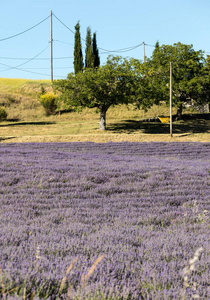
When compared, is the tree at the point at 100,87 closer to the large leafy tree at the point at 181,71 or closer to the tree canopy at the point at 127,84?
the tree canopy at the point at 127,84

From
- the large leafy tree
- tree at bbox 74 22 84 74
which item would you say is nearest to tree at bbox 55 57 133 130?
the large leafy tree

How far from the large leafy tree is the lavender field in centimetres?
3322

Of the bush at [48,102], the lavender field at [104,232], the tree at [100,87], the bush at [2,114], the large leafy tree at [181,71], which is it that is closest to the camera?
the lavender field at [104,232]

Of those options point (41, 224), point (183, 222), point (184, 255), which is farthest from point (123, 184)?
Answer: point (184, 255)

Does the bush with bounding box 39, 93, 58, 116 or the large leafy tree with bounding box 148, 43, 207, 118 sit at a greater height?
the large leafy tree with bounding box 148, 43, 207, 118

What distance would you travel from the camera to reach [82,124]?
43625 millimetres

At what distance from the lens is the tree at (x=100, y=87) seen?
110 ft

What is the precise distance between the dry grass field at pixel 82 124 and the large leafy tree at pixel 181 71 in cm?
461

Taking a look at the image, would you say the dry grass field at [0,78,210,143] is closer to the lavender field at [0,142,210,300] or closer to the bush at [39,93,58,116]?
the bush at [39,93,58,116]

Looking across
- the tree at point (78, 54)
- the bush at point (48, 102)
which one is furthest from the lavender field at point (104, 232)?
the tree at point (78, 54)

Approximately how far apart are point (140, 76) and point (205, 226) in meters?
33.5

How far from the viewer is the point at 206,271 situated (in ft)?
11.2

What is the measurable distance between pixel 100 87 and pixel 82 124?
10.9 meters

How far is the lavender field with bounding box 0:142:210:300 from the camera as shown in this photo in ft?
9.95
